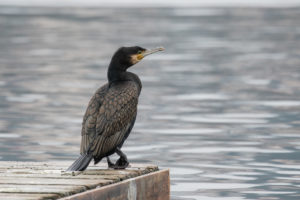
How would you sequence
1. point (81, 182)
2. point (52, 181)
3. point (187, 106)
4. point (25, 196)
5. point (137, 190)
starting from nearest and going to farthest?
1. point (25, 196)
2. point (81, 182)
3. point (52, 181)
4. point (137, 190)
5. point (187, 106)

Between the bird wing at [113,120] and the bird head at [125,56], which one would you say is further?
the bird head at [125,56]

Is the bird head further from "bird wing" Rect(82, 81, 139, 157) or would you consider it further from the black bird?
"bird wing" Rect(82, 81, 139, 157)

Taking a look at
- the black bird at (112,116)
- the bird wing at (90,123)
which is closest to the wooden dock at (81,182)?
the black bird at (112,116)

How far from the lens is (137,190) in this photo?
28.3 ft

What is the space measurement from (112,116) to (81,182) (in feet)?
3.34

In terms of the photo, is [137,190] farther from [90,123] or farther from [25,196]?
[25,196]

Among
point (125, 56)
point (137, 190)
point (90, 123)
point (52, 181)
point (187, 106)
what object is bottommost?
point (137, 190)

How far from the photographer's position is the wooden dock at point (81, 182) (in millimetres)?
7704

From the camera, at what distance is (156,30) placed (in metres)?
44.7

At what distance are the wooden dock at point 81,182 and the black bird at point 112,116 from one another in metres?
0.15

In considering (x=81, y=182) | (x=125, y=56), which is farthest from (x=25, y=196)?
(x=125, y=56)

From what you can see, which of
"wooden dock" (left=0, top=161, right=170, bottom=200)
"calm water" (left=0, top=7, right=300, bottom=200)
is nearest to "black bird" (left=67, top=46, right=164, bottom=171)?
"wooden dock" (left=0, top=161, right=170, bottom=200)

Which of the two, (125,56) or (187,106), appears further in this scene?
(187,106)

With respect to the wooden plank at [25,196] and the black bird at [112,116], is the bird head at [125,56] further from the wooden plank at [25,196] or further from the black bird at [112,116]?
the wooden plank at [25,196]
